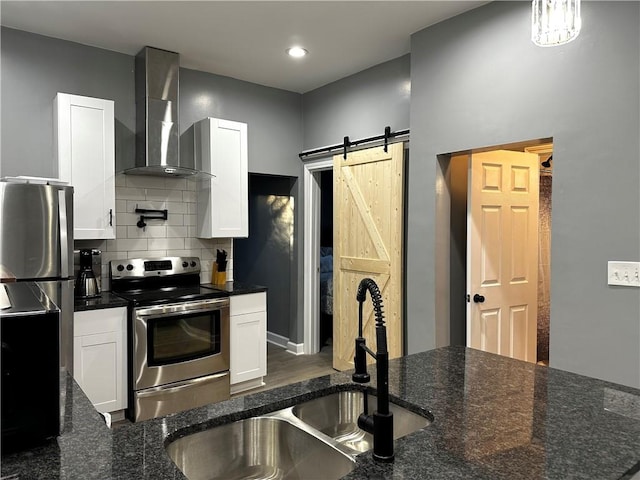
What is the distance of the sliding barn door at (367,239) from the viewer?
151 inches

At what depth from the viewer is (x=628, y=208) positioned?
232 cm

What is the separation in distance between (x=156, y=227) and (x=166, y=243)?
6.6 inches

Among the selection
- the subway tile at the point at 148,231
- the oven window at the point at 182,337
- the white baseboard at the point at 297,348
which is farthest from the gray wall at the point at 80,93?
the white baseboard at the point at 297,348

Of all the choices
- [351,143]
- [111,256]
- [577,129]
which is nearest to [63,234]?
[111,256]

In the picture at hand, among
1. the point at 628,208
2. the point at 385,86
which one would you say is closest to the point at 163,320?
the point at 385,86

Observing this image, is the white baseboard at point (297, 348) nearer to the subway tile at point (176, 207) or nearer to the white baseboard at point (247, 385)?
the white baseboard at point (247, 385)

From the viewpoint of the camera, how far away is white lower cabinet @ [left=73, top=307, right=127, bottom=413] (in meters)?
3.11

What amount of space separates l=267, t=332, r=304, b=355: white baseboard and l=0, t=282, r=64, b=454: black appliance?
4.18 m

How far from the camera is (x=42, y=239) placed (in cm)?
287

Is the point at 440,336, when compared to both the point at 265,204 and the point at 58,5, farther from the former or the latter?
the point at 58,5

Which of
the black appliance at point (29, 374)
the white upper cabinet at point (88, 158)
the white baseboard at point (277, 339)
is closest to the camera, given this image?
the black appliance at point (29, 374)

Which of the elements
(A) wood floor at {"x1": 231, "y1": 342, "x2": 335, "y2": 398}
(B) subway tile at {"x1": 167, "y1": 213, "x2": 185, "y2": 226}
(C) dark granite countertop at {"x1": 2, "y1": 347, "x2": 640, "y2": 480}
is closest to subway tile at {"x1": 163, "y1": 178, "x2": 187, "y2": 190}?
(B) subway tile at {"x1": 167, "y1": 213, "x2": 185, "y2": 226}

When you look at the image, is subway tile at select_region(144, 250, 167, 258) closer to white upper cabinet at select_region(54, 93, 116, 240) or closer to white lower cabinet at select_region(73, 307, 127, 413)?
white upper cabinet at select_region(54, 93, 116, 240)

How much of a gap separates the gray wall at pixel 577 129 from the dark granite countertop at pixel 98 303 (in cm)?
263
